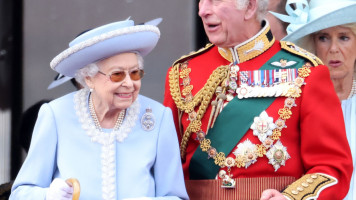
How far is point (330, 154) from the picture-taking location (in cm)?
451

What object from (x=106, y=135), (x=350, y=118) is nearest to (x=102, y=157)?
(x=106, y=135)

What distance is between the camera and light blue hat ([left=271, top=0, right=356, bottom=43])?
5266 millimetres

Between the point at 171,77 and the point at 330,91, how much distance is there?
0.79 m

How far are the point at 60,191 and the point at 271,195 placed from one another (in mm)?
945

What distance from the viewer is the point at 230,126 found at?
4609mm

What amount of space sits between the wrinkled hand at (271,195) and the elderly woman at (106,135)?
0.34 metres

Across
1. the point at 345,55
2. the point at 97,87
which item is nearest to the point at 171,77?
the point at 97,87

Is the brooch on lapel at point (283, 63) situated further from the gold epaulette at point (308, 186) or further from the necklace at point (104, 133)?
the necklace at point (104, 133)

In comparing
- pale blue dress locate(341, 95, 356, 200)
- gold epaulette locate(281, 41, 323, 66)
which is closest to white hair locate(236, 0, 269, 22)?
gold epaulette locate(281, 41, 323, 66)

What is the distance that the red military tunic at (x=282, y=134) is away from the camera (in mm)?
4488

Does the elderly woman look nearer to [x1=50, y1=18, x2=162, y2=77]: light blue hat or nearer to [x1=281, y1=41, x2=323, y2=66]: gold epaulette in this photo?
[x1=50, y1=18, x2=162, y2=77]: light blue hat

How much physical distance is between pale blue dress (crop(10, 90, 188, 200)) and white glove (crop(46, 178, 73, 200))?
0.23 feet

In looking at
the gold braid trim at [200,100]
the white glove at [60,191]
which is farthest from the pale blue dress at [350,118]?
the white glove at [60,191]

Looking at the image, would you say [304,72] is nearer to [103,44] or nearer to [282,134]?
[282,134]
